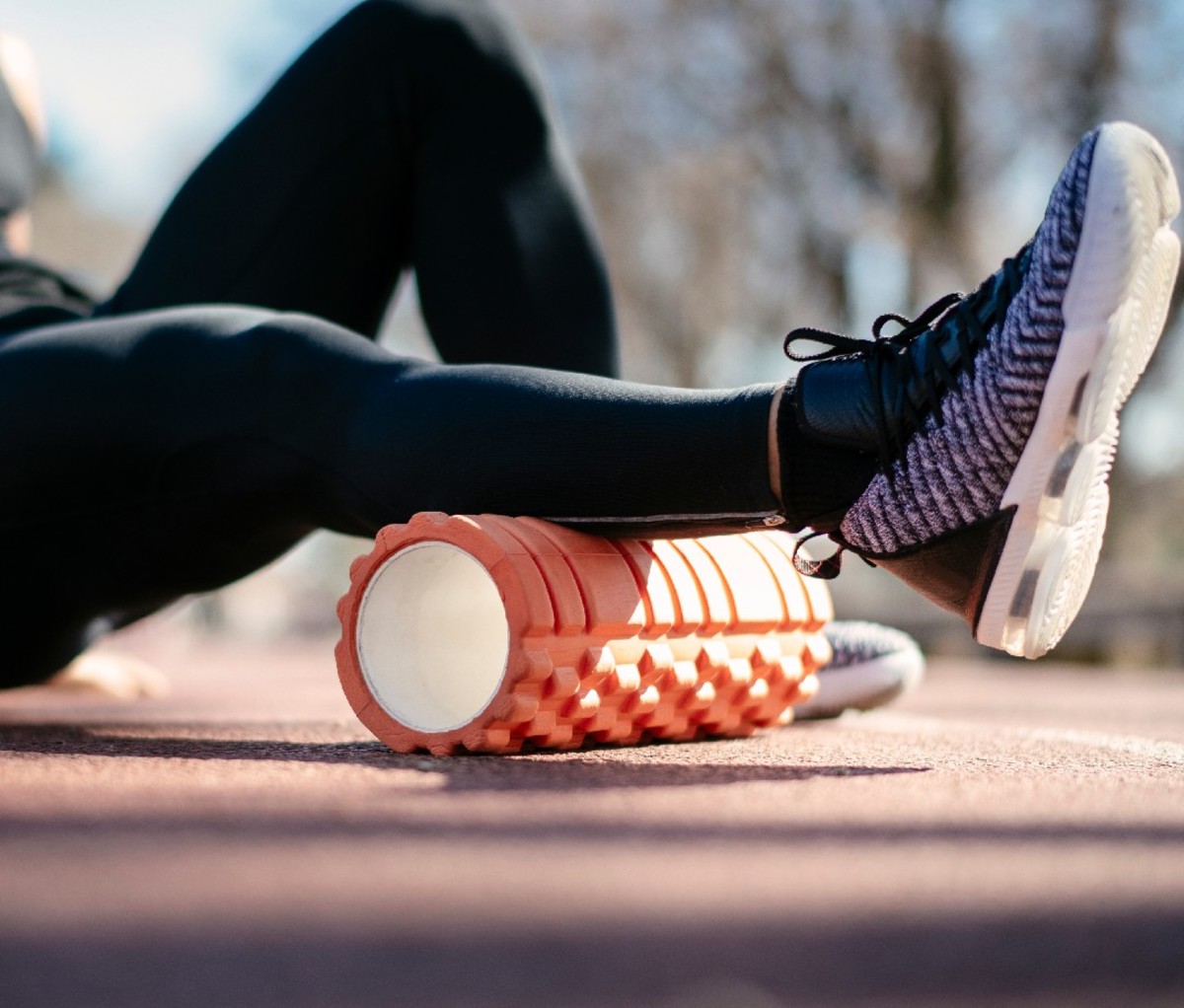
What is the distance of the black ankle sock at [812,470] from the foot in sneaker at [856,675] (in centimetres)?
68

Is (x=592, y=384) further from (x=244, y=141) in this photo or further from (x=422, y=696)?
(x=244, y=141)

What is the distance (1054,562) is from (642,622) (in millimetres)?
374

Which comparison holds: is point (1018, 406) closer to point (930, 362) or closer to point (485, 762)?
point (930, 362)

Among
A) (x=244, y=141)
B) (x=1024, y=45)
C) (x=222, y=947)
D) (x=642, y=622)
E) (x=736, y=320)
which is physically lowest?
(x=222, y=947)

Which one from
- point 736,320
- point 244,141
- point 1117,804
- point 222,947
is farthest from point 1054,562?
Result: point 736,320

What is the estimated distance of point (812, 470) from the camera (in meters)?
1.05

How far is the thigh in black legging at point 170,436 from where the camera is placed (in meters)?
1.17

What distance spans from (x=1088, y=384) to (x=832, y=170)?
10505 mm

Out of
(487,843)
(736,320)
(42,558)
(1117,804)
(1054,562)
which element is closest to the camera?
(487,843)

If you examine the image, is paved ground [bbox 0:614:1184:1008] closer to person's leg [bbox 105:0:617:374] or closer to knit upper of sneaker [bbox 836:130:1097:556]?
knit upper of sneaker [bbox 836:130:1097:556]

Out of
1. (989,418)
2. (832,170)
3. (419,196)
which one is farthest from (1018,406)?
(832,170)

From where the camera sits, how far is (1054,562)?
102 centimetres

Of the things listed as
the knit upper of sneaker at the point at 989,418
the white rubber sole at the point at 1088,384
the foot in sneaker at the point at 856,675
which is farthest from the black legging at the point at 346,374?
the foot in sneaker at the point at 856,675

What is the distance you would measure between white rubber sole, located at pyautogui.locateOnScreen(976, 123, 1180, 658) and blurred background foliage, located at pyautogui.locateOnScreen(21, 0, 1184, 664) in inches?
242
